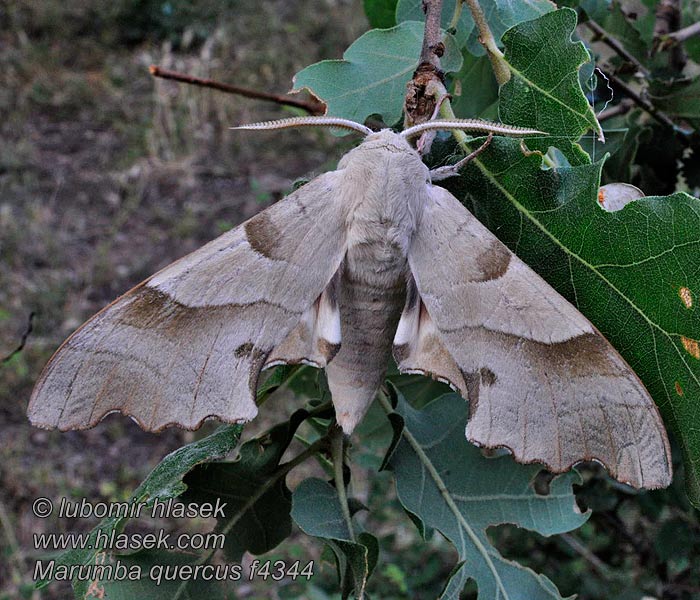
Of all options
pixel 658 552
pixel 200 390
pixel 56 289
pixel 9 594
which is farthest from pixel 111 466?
pixel 200 390

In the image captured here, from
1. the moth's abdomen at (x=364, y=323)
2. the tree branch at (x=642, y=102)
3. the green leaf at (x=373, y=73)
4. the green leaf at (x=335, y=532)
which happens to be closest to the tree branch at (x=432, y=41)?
the green leaf at (x=373, y=73)

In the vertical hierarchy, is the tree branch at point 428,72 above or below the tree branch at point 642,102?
above

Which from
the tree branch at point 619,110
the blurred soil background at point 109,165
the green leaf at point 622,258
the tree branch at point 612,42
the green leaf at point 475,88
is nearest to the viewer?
the green leaf at point 622,258

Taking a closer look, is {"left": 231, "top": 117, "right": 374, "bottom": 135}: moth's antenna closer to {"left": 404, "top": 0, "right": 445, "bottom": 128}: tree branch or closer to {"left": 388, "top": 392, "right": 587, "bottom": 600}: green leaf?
{"left": 404, "top": 0, "right": 445, "bottom": 128}: tree branch

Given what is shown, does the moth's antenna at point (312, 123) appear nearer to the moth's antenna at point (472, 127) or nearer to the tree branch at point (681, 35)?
the moth's antenna at point (472, 127)

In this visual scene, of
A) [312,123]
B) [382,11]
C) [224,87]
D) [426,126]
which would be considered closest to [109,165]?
[224,87]

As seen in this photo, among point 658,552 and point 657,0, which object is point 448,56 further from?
point 658,552

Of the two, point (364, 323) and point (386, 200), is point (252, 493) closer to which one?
point (364, 323)
